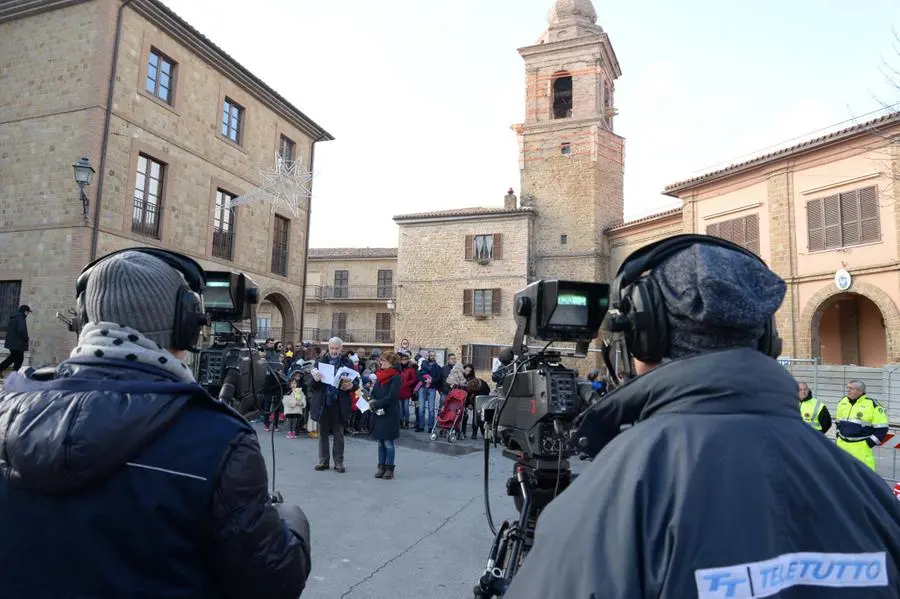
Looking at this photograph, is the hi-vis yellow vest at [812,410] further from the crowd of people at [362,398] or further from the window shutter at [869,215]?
the window shutter at [869,215]

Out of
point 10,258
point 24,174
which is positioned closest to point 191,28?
point 24,174

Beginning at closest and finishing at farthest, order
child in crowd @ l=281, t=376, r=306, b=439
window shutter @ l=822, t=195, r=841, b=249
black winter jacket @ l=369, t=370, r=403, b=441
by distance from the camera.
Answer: black winter jacket @ l=369, t=370, r=403, b=441 < child in crowd @ l=281, t=376, r=306, b=439 < window shutter @ l=822, t=195, r=841, b=249

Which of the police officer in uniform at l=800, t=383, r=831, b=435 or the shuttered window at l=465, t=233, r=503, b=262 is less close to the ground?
the shuttered window at l=465, t=233, r=503, b=262

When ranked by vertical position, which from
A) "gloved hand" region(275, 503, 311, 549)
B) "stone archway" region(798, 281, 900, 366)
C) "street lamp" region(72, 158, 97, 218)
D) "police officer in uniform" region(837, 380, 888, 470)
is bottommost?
"police officer in uniform" region(837, 380, 888, 470)

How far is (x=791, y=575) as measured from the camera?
992 millimetres

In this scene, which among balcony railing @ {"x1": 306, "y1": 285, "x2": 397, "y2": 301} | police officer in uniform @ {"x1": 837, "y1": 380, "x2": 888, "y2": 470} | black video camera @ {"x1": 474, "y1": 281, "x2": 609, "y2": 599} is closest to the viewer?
black video camera @ {"x1": 474, "y1": 281, "x2": 609, "y2": 599}

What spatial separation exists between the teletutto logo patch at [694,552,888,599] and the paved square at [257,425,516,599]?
363 cm

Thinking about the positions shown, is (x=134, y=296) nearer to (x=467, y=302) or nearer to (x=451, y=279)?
(x=467, y=302)

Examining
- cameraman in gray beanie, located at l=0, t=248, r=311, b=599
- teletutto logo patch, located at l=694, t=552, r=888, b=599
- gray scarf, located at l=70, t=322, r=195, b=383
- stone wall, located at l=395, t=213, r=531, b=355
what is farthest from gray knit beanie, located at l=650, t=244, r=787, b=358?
stone wall, located at l=395, t=213, r=531, b=355

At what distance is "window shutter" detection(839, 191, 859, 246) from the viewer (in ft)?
60.4

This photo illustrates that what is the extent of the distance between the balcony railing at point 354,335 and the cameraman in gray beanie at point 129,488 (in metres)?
39.3

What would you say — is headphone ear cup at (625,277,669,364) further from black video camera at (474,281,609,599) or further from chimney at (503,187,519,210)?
→ chimney at (503,187,519,210)

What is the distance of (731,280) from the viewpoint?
121 centimetres

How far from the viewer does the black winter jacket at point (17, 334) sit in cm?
1288
